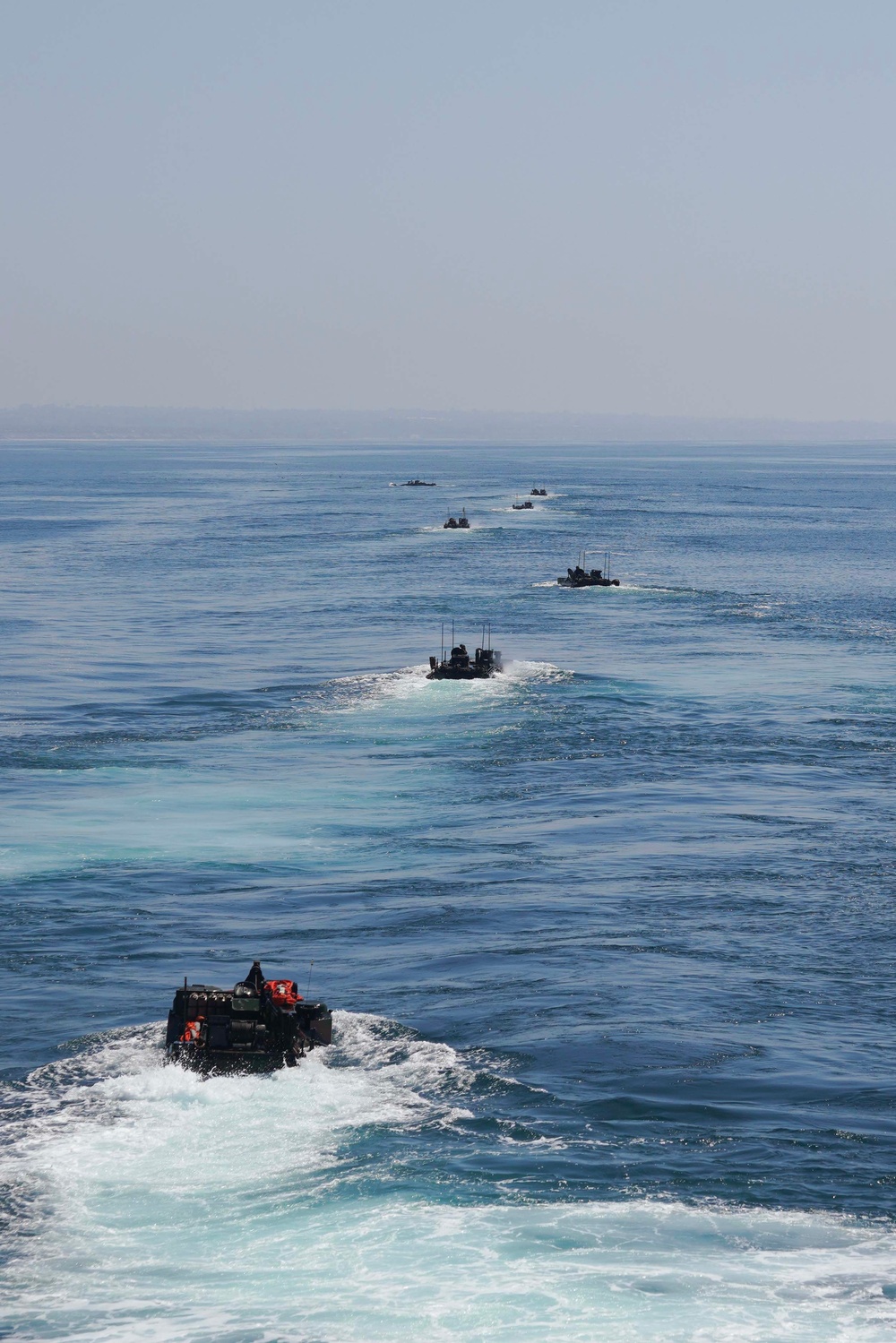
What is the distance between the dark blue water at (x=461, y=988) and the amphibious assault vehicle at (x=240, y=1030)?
2.00 feet

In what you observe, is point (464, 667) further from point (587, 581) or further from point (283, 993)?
point (283, 993)

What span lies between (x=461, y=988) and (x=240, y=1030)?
19.1 ft

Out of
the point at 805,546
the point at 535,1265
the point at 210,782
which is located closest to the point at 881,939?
the point at 535,1265

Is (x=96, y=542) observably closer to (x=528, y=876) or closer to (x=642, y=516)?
(x=642, y=516)

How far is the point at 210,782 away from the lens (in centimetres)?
5325

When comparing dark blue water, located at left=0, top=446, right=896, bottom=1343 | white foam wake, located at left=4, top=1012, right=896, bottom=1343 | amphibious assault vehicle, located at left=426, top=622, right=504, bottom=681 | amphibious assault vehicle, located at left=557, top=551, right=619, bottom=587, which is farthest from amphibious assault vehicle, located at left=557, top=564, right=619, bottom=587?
white foam wake, located at left=4, top=1012, right=896, bottom=1343

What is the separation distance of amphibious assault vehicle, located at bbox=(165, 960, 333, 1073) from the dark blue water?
61 centimetres

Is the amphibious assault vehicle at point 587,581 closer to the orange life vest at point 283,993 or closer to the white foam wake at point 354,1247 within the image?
the orange life vest at point 283,993

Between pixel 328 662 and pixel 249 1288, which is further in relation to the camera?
pixel 328 662

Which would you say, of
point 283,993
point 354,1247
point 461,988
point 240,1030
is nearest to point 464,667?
point 461,988

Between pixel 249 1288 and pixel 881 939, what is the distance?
1947 cm

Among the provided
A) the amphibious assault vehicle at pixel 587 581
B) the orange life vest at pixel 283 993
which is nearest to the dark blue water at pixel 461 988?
the orange life vest at pixel 283 993

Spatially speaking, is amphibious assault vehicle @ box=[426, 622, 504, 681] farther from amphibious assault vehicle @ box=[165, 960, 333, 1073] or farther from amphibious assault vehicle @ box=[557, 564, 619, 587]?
amphibious assault vehicle @ box=[165, 960, 333, 1073]

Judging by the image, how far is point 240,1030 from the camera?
101ft
